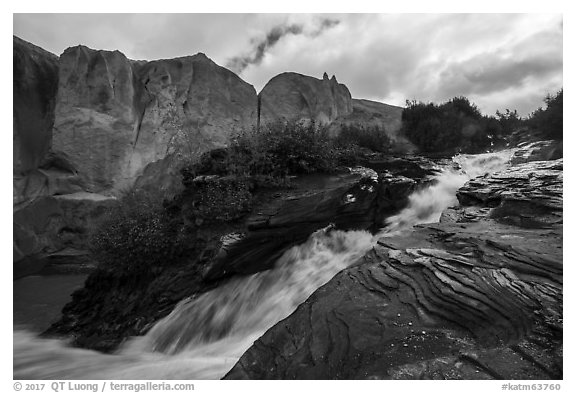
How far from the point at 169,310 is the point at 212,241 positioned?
1448 millimetres

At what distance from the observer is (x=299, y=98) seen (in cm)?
2953

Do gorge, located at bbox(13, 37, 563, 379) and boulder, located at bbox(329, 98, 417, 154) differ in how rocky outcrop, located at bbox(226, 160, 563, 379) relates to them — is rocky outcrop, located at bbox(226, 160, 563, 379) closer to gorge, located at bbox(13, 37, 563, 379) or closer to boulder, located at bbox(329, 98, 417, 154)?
gorge, located at bbox(13, 37, 563, 379)

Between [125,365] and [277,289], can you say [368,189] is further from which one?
[125,365]

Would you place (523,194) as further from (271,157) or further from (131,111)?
(131,111)

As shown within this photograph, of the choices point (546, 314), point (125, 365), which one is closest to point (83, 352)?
point (125, 365)

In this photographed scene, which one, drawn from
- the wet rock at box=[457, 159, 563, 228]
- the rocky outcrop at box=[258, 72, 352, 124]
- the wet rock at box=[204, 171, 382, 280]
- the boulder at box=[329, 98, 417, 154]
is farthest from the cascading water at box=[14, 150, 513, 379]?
the rocky outcrop at box=[258, 72, 352, 124]

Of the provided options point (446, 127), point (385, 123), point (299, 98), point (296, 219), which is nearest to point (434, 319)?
point (296, 219)

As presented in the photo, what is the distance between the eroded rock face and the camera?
1898 centimetres

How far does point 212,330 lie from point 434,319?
355 cm

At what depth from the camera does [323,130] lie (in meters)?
8.75

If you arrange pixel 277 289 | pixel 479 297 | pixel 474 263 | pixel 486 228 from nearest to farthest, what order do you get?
1. pixel 479 297
2. pixel 474 263
3. pixel 486 228
4. pixel 277 289

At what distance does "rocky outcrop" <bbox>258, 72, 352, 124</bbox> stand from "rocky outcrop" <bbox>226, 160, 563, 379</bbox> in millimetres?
25059

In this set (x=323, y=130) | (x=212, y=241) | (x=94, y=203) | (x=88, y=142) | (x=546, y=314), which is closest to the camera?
(x=546, y=314)

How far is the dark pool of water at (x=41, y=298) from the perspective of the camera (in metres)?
8.49
